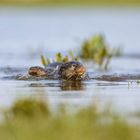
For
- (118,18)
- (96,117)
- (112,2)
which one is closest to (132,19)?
(118,18)

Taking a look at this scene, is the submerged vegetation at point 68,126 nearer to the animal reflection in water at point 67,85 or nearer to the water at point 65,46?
the water at point 65,46

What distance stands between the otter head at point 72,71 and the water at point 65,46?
9.1 inches

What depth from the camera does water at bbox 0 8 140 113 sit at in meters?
12.0

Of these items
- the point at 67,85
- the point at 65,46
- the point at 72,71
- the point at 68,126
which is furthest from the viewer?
the point at 65,46

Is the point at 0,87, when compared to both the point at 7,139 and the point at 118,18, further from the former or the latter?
the point at 118,18

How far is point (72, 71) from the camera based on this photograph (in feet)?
48.0

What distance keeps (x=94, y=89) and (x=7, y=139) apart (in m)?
5.10

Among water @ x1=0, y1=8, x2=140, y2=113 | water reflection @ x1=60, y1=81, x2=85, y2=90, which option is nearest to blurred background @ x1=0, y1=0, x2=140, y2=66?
water @ x1=0, y1=8, x2=140, y2=113

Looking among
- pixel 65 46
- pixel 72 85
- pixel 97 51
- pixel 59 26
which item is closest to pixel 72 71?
pixel 72 85

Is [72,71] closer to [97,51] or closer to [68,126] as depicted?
[97,51]

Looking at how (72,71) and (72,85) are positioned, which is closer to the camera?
(72,85)

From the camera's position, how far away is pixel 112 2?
4628 cm

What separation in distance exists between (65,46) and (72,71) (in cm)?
919

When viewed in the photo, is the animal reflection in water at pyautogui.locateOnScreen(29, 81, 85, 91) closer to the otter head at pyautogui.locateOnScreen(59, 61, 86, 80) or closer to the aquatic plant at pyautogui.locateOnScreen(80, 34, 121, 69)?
the otter head at pyautogui.locateOnScreen(59, 61, 86, 80)
